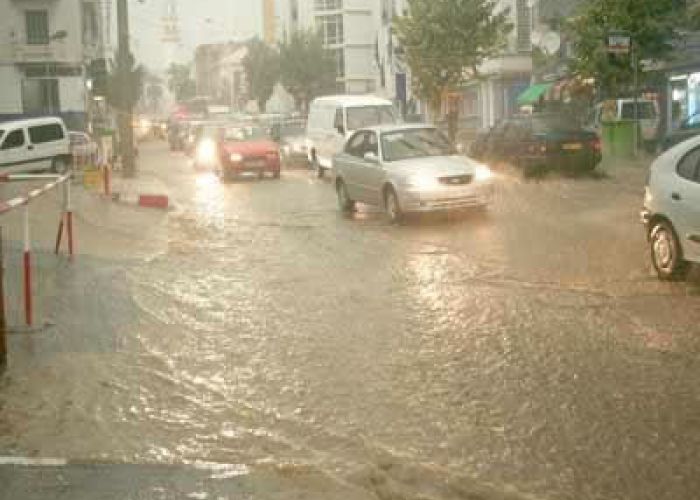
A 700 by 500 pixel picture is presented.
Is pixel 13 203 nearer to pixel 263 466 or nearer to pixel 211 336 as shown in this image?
pixel 211 336

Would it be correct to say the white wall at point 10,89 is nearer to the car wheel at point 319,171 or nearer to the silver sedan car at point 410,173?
the car wheel at point 319,171

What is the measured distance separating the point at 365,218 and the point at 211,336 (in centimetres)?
953

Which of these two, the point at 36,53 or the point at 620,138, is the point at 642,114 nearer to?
the point at 620,138

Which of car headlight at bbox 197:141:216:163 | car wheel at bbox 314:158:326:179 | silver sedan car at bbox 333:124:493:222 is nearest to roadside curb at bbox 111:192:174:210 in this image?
silver sedan car at bbox 333:124:493:222

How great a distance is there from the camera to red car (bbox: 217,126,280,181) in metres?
29.8

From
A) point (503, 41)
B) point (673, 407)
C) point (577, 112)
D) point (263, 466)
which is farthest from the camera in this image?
point (503, 41)

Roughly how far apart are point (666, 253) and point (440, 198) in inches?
243

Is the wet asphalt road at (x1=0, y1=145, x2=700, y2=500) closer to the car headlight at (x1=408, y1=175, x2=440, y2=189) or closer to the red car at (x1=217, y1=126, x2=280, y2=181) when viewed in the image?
the car headlight at (x1=408, y1=175, x2=440, y2=189)

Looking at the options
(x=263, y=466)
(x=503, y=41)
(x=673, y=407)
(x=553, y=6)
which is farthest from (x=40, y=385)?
(x=553, y=6)

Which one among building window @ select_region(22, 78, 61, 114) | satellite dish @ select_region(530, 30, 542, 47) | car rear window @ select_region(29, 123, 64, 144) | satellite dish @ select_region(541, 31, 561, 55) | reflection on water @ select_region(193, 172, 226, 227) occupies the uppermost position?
satellite dish @ select_region(530, 30, 542, 47)

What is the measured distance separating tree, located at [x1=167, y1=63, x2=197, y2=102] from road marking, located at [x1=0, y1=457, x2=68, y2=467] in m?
144

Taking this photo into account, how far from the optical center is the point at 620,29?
1161 inches

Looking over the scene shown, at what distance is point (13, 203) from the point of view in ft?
30.3

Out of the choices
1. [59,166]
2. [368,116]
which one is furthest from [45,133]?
[368,116]
